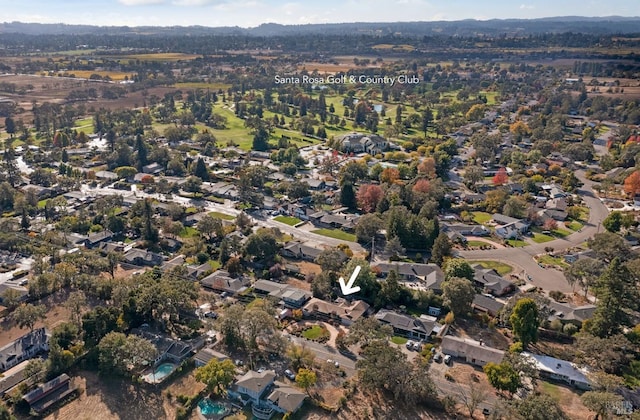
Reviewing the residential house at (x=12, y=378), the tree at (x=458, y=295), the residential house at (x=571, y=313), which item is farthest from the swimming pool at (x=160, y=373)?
the residential house at (x=571, y=313)

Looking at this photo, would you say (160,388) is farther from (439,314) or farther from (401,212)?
(401,212)

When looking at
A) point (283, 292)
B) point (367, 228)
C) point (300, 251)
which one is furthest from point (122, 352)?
point (367, 228)

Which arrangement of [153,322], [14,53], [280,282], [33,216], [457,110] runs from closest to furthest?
[153,322] → [280,282] → [33,216] → [457,110] → [14,53]

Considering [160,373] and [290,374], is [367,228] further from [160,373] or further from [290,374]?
[160,373]

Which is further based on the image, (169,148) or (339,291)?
(169,148)

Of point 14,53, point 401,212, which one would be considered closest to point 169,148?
point 401,212

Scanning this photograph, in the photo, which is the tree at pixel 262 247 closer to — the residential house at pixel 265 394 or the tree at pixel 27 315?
the residential house at pixel 265 394

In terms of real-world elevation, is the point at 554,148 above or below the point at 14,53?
below
